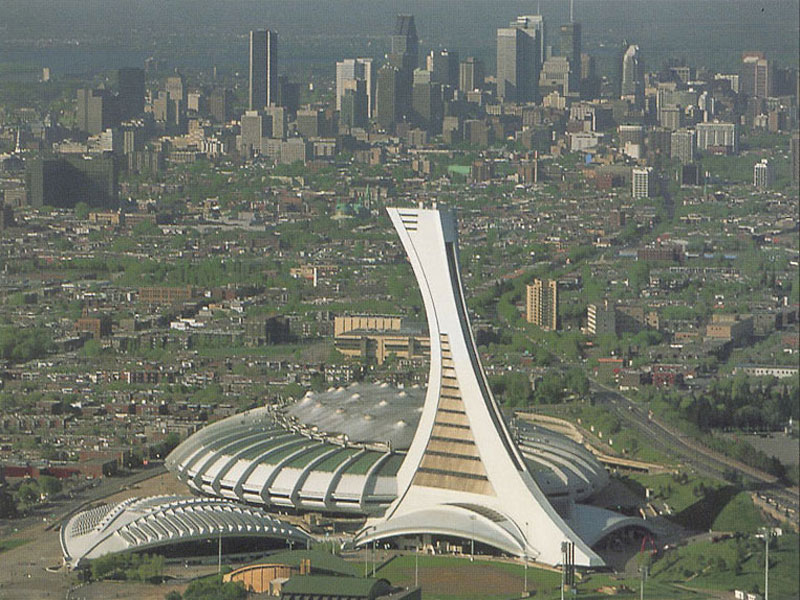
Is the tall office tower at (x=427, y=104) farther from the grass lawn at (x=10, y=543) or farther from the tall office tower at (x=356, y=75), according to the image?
the grass lawn at (x=10, y=543)

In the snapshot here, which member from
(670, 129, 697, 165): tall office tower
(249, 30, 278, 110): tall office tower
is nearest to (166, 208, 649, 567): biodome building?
(249, 30, 278, 110): tall office tower

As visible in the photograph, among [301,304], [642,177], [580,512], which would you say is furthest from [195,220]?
[580,512]

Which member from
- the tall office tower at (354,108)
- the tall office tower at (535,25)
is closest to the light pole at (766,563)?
the tall office tower at (535,25)

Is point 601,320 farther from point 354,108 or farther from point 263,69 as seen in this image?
point 263,69

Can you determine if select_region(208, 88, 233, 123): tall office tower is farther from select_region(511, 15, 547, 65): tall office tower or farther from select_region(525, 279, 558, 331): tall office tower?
select_region(525, 279, 558, 331): tall office tower

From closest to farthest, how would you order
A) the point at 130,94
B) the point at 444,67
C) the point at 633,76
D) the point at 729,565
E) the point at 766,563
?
1. the point at 766,563
2. the point at 729,565
3. the point at 444,67
4. the point at 130,94
5. the point at 633,76

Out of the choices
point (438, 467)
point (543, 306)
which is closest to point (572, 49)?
point (543, 306)
